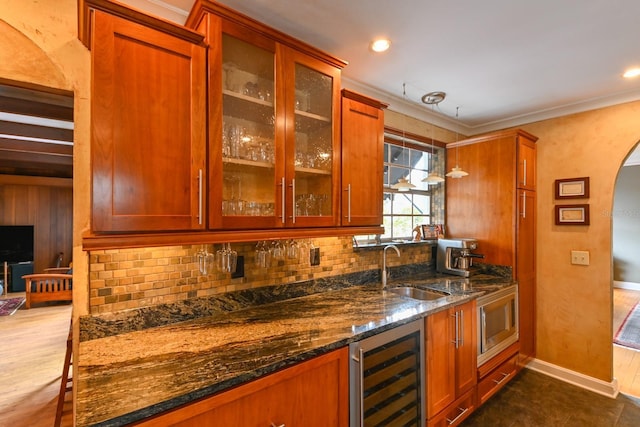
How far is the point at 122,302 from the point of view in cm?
138

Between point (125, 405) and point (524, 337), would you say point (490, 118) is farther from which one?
point (125, 405)

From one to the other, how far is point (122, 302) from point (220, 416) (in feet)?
2.44

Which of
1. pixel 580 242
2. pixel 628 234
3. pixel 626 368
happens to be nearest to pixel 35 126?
pixel 580 242

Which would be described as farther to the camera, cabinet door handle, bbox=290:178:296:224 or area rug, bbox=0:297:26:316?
area rug, bbox=0:297:26:316

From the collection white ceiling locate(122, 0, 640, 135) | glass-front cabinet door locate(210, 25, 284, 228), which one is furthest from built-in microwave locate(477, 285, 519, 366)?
glass-front cabinet door locate(210, 25, 284, 228)

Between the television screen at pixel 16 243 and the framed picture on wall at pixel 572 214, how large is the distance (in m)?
9.71

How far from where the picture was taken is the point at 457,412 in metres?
2.03

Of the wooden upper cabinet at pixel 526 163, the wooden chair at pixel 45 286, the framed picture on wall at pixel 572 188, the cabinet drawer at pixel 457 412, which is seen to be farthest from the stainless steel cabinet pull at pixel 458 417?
the wooden chair at pixel 45 286

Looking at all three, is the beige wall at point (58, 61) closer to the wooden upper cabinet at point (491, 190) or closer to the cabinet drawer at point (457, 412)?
the cabinet drawer at point (457, 412)

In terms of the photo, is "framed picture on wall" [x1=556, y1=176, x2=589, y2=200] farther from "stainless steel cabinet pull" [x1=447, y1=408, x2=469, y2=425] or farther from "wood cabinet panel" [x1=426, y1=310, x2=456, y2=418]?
"stainless steel cabinet pull" [x1=447, y1=408, x2=469, y2=425]

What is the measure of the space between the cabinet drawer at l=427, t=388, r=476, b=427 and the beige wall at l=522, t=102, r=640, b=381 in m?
1.35

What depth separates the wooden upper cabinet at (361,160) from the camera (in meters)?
1.84

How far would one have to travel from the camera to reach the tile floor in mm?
2162

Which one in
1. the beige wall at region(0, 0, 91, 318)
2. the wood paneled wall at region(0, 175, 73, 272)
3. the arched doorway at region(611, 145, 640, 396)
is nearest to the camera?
the beige wall at region(0, 0, 91, 318)
